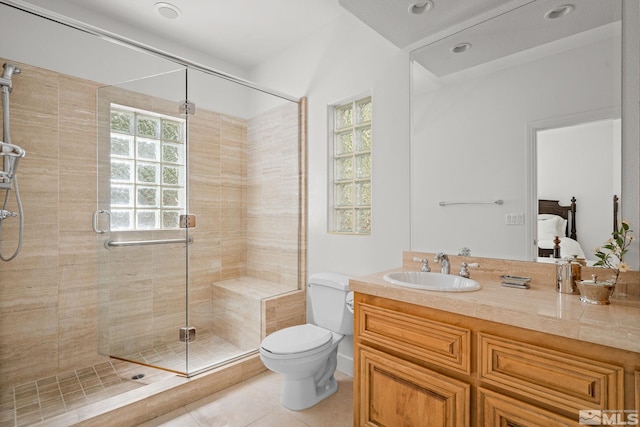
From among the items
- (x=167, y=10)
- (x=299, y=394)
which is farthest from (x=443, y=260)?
(x=167, y=10)

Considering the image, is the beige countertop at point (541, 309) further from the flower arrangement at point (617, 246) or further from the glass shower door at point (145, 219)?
the glass shower door at point (145, 219)

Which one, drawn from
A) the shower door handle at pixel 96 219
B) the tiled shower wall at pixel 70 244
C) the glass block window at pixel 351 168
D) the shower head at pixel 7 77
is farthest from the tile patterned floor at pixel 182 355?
the shower head at pixel 7 77

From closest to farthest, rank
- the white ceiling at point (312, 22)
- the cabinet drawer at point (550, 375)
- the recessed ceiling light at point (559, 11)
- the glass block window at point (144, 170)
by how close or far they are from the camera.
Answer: the cabinet drawer at point (550, 375)
the recessed ceiling light at point (559, 11)
the white ceiling at point (312, 22)
the glass block window at point (144, 170)

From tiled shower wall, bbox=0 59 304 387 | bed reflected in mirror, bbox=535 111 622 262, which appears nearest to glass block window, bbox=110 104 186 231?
tiled shower wall, bbox=0 59 304 387

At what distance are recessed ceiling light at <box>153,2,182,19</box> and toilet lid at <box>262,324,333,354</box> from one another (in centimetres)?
247

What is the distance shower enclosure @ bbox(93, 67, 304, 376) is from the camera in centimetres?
223

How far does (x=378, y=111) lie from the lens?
2.25 meters

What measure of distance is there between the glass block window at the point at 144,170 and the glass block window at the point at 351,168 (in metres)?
1.18

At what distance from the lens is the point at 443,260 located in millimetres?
1807

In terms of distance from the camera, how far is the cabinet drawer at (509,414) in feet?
3.51

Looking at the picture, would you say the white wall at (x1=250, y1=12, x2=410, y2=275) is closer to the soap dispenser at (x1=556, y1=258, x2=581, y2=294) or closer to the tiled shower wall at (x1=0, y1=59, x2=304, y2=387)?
the tiled shower wall at (x1=0, y1=59, x2=304, y2=387)

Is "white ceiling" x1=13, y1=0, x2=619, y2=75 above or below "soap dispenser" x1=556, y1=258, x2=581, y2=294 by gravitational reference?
above

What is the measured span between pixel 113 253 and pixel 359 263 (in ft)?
5.82

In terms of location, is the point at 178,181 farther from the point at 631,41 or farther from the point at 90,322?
the point at 631,41
